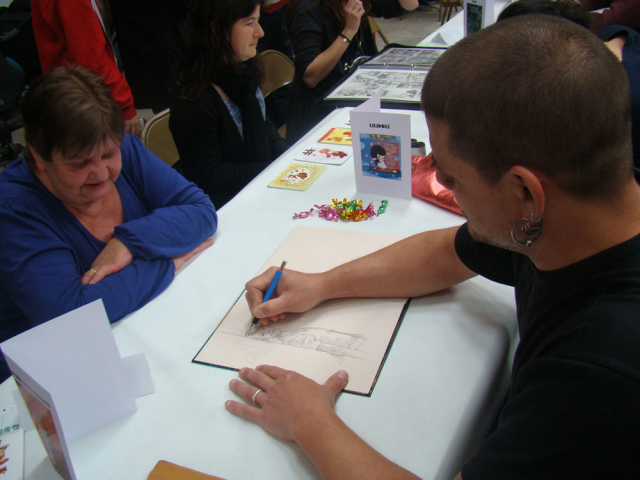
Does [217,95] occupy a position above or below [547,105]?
below

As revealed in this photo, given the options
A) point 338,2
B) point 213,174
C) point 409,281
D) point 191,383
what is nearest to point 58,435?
point 191,383

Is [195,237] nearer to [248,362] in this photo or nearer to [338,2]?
[248,362]

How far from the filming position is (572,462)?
527mm

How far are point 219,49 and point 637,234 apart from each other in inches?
66.4

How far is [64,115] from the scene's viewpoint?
42.3 inches

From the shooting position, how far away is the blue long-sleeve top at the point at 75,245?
1063mm

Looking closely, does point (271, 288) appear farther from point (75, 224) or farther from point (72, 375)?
point (75, 224)

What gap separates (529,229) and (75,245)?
1.03 meters

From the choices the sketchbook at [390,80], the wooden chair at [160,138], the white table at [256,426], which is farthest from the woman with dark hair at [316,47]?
the white table at [256,426]

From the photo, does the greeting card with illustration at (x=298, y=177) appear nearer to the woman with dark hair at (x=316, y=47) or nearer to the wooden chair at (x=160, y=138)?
the wooden chair at (x=160, y=138)

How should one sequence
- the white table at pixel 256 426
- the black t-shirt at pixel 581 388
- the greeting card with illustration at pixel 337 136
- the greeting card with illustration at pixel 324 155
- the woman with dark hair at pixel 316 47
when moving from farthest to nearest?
the woman with dark hair at pixel 316 47, the greeting card with illustration at pixel 337 136, the greeting card with illustration at pixel 324 155, the white table at pixel 256 426, the black t-shirt at pixel 581 388

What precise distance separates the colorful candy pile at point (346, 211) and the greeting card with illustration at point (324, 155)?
13.4 inches

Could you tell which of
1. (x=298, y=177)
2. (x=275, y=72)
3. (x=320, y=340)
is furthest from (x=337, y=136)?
(x=275, y=72)

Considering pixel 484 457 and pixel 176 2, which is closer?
pixel 484 457
